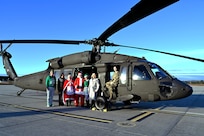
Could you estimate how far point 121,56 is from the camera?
33.7 feet

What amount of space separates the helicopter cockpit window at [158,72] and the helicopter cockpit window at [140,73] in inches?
12.8

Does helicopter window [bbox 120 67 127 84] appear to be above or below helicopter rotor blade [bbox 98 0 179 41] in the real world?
below

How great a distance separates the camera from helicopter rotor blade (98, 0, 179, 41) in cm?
530

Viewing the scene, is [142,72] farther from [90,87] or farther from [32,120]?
[32,120]

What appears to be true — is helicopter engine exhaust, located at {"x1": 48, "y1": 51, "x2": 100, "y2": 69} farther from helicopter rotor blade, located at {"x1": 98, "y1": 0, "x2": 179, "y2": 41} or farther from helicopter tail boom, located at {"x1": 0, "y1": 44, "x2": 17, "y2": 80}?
helicopter tail boom, located at {"x1": 0, "y1": 44, "x2": 17, "y2": 80}

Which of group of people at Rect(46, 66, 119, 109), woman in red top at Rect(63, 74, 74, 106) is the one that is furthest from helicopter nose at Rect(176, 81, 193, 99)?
woman in red top at Rect(63, 74, 74, 106)

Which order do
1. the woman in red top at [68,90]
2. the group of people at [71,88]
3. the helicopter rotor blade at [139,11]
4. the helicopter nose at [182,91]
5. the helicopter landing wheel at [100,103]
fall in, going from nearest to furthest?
the helicopter rotor blade at [139,11] → the helicopter nose at [182,91] → the helicopter landing wheel at [100,103] → the group of people at [71,88] → the woman in red top at [68,90]

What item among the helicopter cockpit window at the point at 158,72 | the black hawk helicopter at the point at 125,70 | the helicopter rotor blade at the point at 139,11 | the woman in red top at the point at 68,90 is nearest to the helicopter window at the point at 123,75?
the black hawk helicopter at the point at 125,70

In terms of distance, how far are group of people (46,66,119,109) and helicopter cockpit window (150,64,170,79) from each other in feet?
5.50

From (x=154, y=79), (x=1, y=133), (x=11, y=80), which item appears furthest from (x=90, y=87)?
(x=11, y=80)

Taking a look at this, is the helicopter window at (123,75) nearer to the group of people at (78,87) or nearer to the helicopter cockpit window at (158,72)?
the group of people at (78,87)

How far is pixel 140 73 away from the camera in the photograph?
9.30m

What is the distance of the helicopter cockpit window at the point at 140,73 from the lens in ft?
29.9

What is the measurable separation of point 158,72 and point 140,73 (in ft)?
2.57
